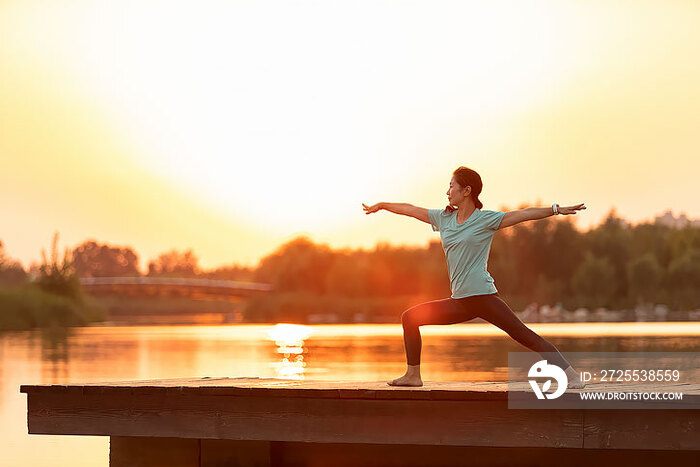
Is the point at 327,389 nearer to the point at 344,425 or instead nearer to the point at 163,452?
the point at 344,425

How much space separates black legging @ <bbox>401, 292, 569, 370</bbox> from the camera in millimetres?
10141

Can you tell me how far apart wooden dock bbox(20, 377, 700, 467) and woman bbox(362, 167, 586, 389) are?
442mm

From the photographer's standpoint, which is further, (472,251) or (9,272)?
(9,272)

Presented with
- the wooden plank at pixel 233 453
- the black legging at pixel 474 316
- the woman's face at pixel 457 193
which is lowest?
the wooden plank at pixel 233 453

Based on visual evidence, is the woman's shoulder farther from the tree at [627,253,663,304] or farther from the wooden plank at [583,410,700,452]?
the tree at [627,253,663,304]

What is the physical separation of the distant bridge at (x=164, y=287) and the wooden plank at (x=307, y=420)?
114882mm

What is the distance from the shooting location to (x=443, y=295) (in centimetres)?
10200

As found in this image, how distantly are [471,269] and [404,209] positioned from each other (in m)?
0.93

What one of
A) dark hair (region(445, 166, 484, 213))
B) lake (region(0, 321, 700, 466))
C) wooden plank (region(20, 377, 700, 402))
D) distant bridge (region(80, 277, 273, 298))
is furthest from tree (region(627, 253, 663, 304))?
dark hair (region(445, 166, 484, 213))

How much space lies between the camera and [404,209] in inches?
421

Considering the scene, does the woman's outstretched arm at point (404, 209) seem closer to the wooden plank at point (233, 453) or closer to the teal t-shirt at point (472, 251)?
the teal t-shirt at point (472, 251)

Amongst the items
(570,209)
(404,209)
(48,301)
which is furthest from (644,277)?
(570,209)

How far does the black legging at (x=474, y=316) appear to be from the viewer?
1014 cm

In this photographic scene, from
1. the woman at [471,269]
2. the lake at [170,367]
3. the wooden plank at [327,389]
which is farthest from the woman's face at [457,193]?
the lake at [170,367]
